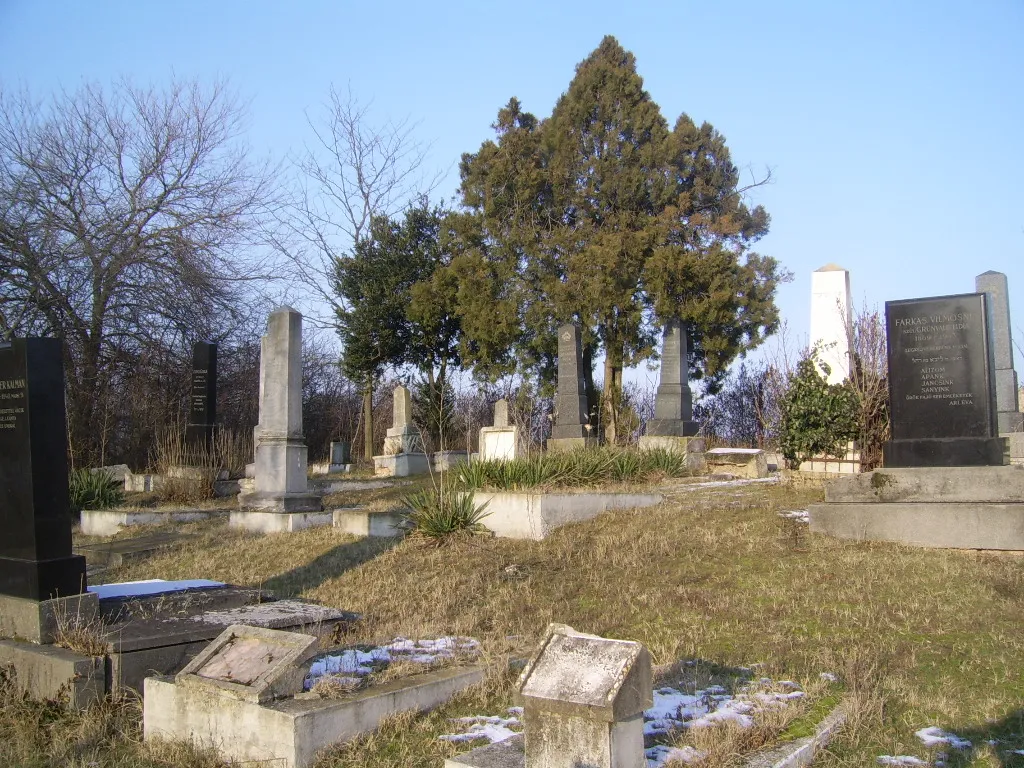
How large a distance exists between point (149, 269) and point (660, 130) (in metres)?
15.3

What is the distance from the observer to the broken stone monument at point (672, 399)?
21.3 m

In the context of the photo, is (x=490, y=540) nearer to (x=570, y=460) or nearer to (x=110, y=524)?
(x=570, y=460)

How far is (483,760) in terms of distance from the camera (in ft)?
12.0

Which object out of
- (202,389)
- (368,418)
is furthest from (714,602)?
(368,418)

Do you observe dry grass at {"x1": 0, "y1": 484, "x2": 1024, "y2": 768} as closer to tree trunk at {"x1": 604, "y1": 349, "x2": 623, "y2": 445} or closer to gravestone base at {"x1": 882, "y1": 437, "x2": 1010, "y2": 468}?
gravestone base at {"x1": 882, "y1": 437, "x2": 1010, "y2": 468}

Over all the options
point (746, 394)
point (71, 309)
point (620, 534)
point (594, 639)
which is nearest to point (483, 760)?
point (594, 639)

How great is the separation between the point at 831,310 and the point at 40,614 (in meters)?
13.0

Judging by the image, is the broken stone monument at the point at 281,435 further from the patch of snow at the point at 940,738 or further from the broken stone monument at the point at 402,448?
the patch of snow at the point at 940,738

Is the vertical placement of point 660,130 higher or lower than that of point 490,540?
higher

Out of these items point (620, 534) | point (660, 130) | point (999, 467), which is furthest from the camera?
point (660, 130)

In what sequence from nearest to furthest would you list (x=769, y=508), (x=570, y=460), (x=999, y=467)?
(x=999, y=467)
(x=769, y=508)
(x=570, y=460)

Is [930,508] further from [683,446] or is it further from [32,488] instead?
[683,446]

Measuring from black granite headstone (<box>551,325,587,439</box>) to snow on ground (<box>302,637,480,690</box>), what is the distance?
15246 millimetres

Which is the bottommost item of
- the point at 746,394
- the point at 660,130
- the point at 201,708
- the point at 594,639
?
the point at 201,708
